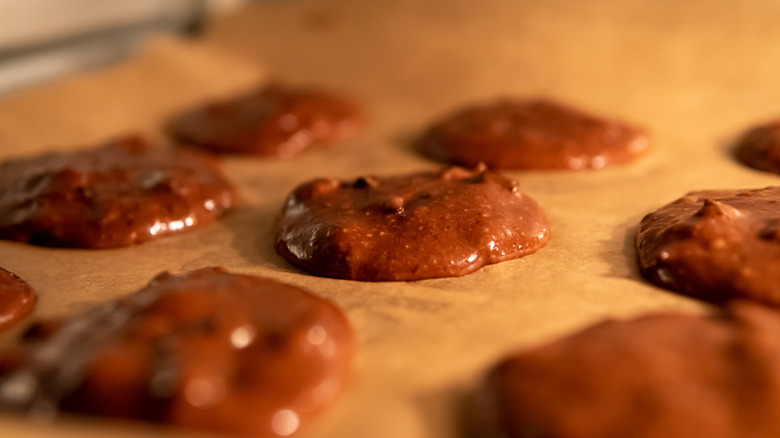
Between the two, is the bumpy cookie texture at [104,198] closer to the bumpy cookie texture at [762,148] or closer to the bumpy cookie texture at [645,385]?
the bumpy cookie texture at [645,385]

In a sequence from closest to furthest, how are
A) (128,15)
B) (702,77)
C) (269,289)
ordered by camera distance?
(269,289), (702,77), (128,15)

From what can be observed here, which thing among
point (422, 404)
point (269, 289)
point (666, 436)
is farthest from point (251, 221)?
point (666, 436)

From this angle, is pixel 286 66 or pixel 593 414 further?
pixel 286 66

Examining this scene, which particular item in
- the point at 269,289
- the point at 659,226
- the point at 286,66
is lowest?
the point at 286,66

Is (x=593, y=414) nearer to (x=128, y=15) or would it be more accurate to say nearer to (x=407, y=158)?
(x=407, y=158)

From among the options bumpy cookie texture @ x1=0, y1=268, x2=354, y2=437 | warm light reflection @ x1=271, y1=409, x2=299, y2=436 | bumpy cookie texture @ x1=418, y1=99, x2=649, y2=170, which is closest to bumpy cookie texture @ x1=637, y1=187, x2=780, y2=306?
bumpy cookie texture @ x1=418, y1=99, x2=649, y2=170

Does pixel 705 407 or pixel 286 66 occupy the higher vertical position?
pixel 705 407

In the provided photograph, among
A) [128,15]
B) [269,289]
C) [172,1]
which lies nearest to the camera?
[269,289]

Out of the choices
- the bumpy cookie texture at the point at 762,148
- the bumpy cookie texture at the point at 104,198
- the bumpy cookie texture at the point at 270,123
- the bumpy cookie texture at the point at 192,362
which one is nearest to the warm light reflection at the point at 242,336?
the bumpy cookie texture at the point at 192,362
